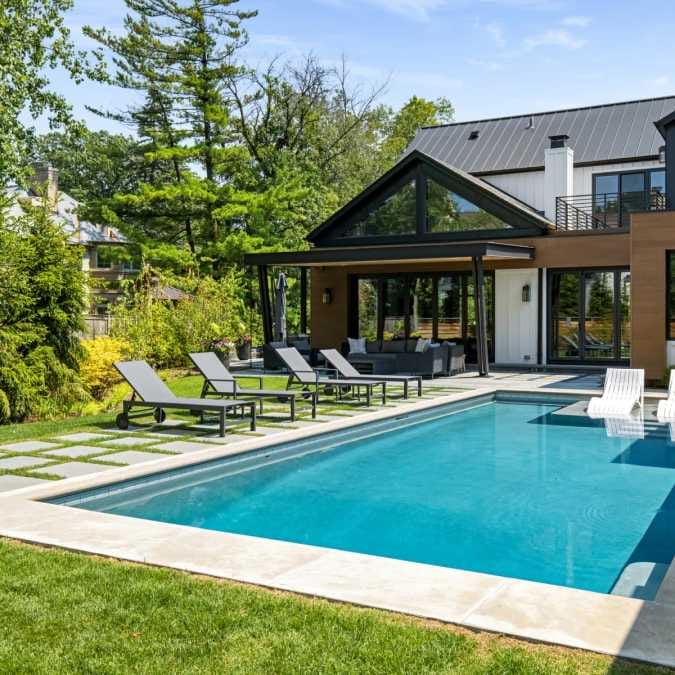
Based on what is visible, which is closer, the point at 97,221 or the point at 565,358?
the point at 565,358

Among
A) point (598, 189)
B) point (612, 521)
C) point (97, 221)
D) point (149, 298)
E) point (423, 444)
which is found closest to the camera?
point (612, 521)

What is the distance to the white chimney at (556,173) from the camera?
22.7 meters

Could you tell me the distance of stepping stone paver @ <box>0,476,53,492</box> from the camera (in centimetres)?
708

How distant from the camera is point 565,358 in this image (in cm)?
2127

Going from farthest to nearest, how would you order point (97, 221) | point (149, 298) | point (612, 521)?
point (97, 221)
point (149, 298)
point (612, 521)

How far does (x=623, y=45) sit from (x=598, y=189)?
18.6ft

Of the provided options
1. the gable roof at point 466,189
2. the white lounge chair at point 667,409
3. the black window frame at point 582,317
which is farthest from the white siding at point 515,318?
the white lounge chair at point 667,409

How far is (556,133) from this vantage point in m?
26.3

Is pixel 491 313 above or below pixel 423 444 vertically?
above

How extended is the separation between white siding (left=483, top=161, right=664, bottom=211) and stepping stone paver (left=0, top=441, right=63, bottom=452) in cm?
1781

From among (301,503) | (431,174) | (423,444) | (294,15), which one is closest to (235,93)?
(294,15)

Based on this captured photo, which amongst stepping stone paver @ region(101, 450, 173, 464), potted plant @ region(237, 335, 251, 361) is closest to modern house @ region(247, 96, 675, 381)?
potted plant @ region(237, 335, 251, 361)

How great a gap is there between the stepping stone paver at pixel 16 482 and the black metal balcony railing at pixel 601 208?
1849cm

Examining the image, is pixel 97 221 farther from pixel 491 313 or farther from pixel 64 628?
pixel 64 628
